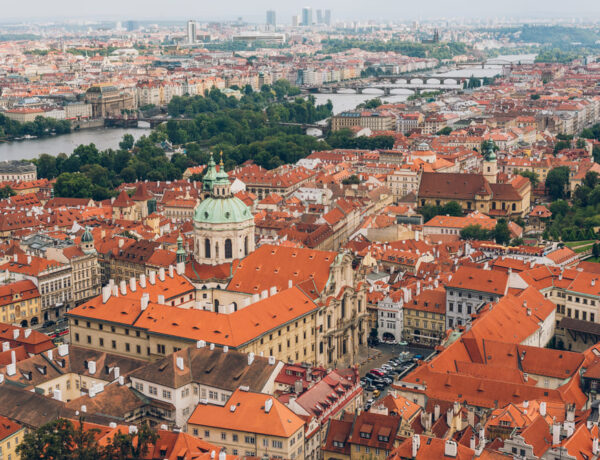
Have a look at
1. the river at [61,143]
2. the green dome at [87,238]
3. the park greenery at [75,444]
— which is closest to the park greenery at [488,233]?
the green dome at [87,238]

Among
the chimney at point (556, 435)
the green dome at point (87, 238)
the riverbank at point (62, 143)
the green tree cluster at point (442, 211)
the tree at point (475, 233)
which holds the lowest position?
the riverbank at point (62, 143)

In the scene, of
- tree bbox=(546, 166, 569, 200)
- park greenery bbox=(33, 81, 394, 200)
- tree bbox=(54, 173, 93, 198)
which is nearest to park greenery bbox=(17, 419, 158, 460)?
tree bbox=(54, 173, 93, 198)

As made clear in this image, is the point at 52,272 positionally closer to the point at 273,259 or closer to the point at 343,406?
the point at 273,259

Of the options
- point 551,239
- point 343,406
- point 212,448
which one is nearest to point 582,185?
point 551,239

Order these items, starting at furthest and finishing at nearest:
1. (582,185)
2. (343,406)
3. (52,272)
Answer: (582,185), (52,272), (343,406)

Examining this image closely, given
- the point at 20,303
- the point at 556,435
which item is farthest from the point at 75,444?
the point at 20,303

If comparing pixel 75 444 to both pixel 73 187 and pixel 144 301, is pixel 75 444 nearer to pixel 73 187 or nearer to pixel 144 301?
pixel 144 301

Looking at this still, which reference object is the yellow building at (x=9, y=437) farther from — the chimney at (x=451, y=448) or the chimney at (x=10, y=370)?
the chimney at (x=451, y=448)

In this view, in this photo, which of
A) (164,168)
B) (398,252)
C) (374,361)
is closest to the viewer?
(374,361)
